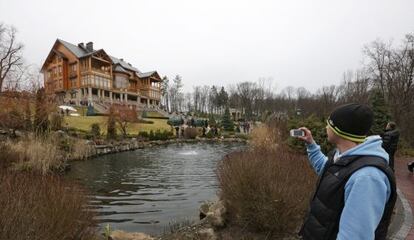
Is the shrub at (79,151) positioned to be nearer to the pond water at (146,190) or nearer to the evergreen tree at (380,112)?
the pond water at (146,190)

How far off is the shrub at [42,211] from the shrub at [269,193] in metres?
2.44

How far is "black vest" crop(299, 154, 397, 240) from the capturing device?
5.61ft

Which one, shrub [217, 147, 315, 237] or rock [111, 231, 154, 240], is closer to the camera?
shrub [217, 147, 315, 237]

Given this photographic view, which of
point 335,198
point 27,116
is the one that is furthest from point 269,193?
point 27,116

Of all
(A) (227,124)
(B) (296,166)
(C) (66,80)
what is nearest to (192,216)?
(B) (296,166)

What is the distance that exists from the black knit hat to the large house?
50.5 m

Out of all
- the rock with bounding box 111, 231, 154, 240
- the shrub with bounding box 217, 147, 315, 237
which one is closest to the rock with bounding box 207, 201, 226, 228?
the shrub with bounding box 217, 147, 315, 237

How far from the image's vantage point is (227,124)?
50.8 metres

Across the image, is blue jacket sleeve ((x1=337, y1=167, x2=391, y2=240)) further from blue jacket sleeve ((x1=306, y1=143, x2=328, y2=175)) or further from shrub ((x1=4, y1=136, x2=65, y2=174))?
shrub ((x1=4, y1=136, x2=65, y2=174))

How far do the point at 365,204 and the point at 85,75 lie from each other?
191ft

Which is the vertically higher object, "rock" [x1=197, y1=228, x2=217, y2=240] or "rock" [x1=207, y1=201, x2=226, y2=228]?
Answer: "rock" [x1=207, y1=201, x2=226, y2=228]

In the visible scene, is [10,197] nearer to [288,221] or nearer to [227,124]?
[288,221]

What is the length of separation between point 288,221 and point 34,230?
3.62 meters

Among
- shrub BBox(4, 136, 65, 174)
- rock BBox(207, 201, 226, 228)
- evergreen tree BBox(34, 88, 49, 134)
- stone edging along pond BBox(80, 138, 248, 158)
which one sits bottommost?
stone edging along pond BBox(80, 138, 248, 158)
